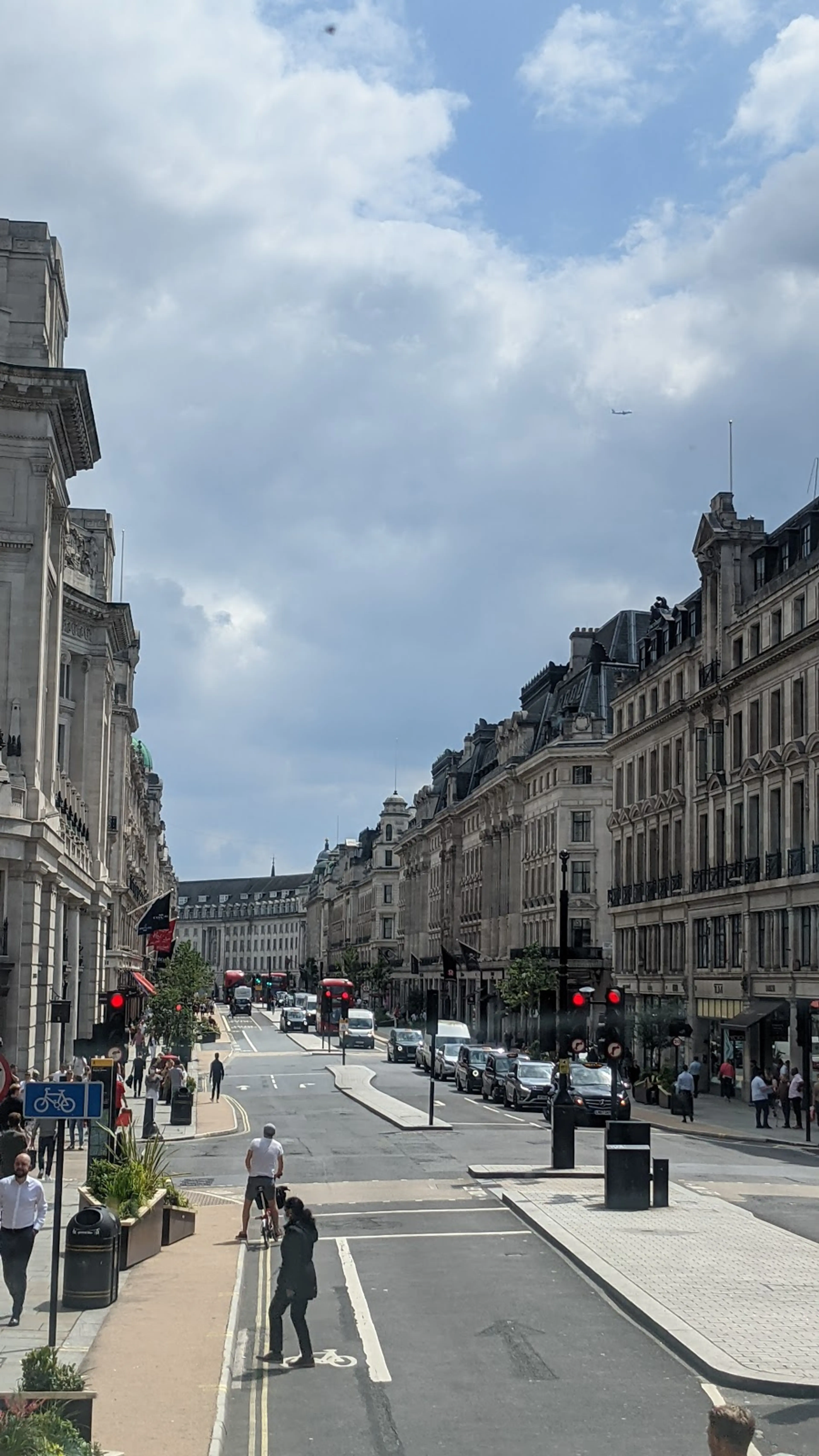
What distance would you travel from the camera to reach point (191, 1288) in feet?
57.8

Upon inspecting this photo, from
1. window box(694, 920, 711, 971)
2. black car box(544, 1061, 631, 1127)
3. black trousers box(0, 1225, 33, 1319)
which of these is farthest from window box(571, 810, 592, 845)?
black trousers box(0, 1225, 33, 1319)

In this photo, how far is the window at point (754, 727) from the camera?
5434 centimetres

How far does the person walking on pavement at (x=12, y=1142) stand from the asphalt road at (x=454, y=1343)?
3233 mm

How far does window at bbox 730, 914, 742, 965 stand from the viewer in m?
55.7

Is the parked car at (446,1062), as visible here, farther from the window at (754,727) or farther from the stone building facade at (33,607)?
the stone building facade at (33,607)

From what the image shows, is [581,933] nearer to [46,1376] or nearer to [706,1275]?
[706,1275]

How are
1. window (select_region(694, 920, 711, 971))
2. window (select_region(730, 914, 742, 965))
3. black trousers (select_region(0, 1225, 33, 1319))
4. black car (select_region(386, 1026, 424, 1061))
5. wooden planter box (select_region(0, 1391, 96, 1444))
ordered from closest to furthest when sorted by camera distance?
wooden planter box (select_region(0, 1391, 96, 1444))
black trousers (select_region(0, 1225, 33, 1319))
window (select_region(730, 914, 742, 965))
window (select_region(694, 920, 711, 971))
black car (select_region(386, 1026, 424, 1061))

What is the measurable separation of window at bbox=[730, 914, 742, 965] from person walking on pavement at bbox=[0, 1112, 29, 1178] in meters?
38.8

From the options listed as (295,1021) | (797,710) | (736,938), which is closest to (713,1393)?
(797,710)

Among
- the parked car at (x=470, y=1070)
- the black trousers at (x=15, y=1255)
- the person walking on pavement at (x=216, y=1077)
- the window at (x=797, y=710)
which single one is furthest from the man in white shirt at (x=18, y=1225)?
the parked car at (x=470, y=1070)

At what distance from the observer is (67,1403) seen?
9664 millimetres

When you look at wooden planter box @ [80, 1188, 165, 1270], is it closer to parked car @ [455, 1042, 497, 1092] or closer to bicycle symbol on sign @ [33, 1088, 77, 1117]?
bicycle symbol on sign @ [33, 1088, 77, 1117]

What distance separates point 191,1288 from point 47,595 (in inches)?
926

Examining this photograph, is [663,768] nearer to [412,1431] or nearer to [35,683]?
[35,683]
